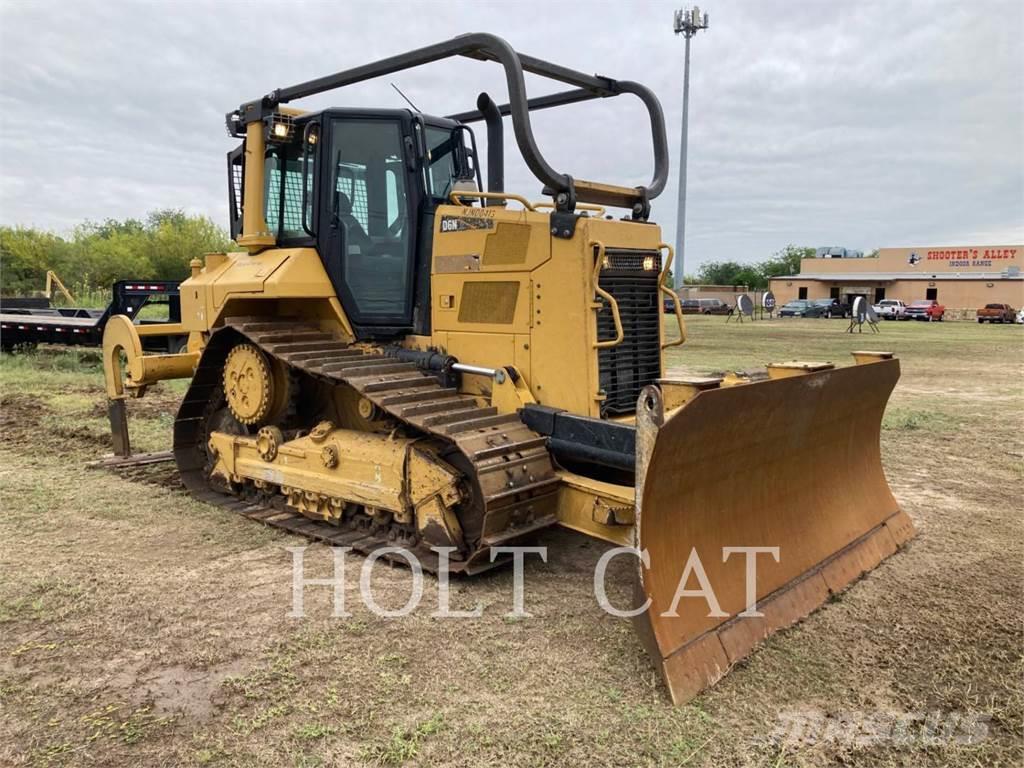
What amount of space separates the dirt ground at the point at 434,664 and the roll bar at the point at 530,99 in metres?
2.40

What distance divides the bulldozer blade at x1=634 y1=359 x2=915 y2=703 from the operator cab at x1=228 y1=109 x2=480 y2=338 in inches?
A: 103

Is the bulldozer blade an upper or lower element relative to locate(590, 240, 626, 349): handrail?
lower

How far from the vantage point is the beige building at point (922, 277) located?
52062 mm

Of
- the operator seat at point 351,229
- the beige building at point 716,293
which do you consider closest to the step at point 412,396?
the operator seat at point 351,229

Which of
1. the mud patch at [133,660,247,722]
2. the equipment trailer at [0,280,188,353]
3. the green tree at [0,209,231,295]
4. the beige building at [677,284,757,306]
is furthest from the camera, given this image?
the beige building at [677,284,757,306]

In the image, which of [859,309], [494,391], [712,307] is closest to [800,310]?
[712,307]

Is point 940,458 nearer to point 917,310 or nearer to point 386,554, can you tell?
point 386,554

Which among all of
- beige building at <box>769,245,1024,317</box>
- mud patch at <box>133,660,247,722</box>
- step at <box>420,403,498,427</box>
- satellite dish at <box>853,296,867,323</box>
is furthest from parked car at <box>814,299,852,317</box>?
mud patch at <box>133,660,247,722</box>

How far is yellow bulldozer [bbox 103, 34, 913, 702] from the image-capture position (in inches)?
155

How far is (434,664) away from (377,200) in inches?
139

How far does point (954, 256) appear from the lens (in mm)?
58375

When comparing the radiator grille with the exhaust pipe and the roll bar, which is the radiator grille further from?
the exhaust pipe

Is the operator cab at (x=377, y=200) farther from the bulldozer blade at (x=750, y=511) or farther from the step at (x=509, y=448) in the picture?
the bulldozer blade at (x=750, y=511)

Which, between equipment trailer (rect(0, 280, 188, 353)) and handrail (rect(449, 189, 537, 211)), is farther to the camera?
equipment trailer (rect(0, 280, 188, 353))
